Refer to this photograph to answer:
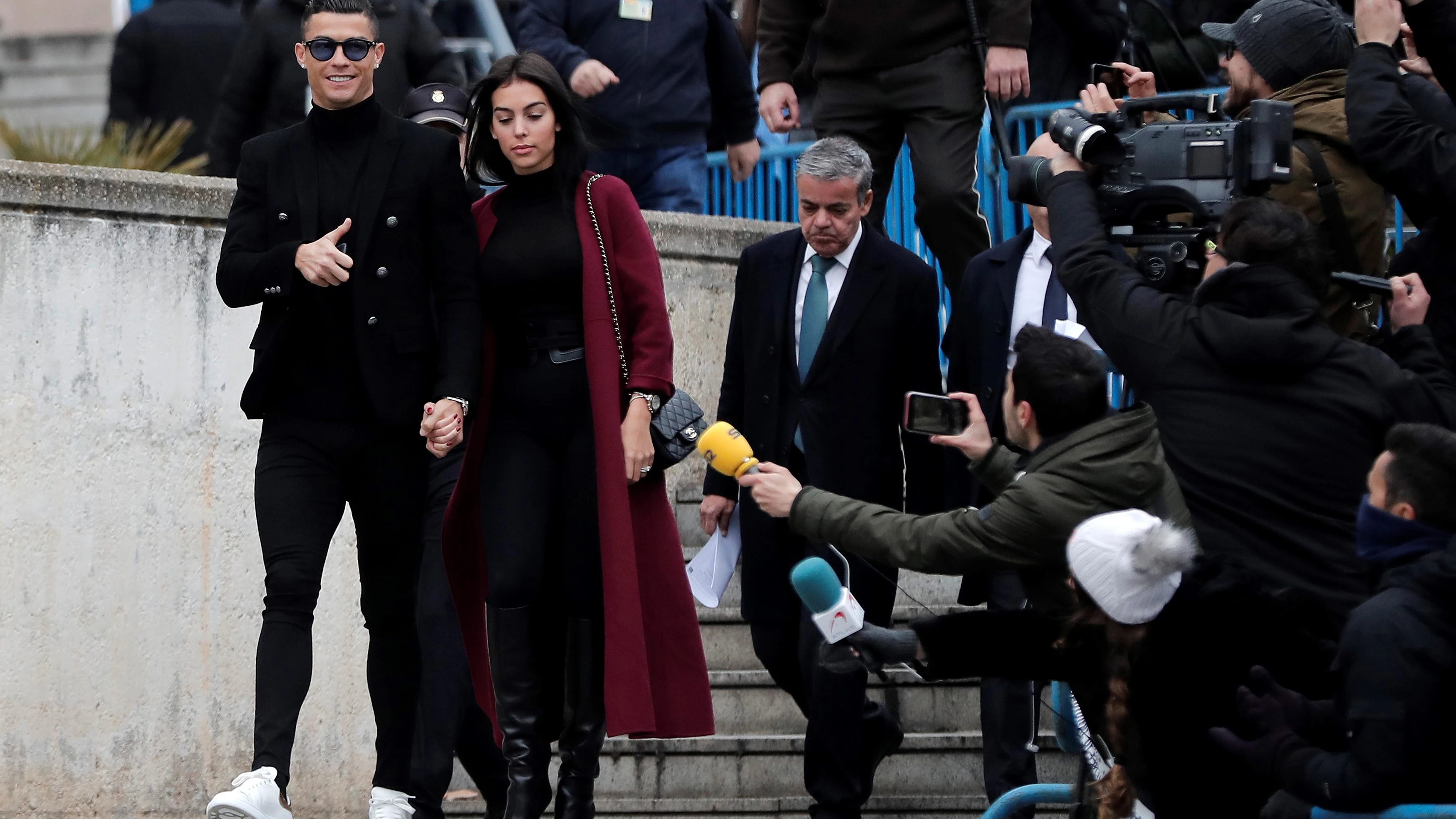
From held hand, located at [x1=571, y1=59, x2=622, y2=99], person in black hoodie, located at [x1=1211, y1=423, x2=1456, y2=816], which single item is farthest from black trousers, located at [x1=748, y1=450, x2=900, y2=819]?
held hand, located at [x1=571, y1=59, x2=622, y2=99]

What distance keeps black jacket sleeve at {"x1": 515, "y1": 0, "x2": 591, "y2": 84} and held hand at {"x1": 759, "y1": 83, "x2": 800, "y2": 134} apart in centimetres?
80

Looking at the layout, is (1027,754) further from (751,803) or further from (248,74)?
(248,74)

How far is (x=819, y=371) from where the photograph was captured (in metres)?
5.98

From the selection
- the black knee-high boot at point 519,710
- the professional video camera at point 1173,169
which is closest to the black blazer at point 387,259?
the black knee-high boot at point 519,710

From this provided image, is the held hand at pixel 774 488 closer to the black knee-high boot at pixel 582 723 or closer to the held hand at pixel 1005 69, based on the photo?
the black knee-high boot at pixel 582 723

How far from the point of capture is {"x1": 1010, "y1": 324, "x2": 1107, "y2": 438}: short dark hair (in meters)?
4.26

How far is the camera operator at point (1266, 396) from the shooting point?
4.21 metres

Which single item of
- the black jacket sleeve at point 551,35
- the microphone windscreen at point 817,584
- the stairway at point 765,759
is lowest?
the stairway at point 765,759

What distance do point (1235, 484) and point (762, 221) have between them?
416 centimetres

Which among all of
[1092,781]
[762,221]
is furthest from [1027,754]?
[762,221]

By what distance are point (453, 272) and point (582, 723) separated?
3.80 ft

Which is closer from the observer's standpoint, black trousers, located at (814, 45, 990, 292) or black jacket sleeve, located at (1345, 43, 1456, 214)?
black jacket sleeve, located at (1345, 43, 1456, 214)

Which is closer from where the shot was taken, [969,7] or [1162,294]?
[1162,294]

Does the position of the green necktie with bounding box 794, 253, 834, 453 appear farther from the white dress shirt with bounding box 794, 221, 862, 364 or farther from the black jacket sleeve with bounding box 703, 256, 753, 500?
the black jacket sleeve with bounding box 703, 256, 753, 500
